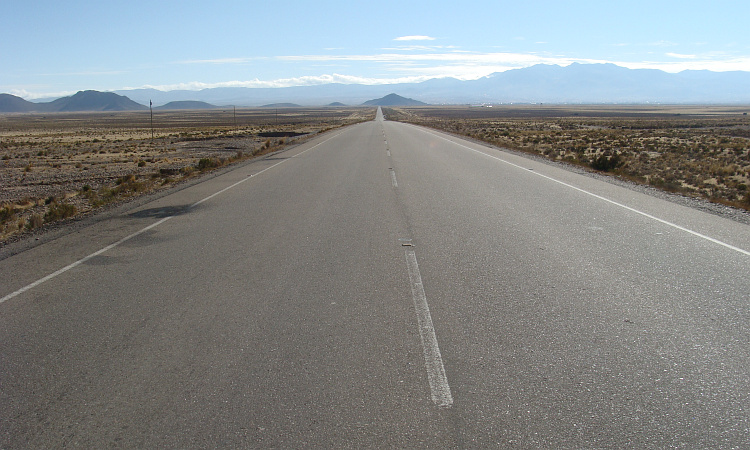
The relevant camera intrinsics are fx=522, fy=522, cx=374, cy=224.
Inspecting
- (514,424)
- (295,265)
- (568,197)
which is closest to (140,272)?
(295,265)

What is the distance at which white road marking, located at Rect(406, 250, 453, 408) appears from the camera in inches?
140

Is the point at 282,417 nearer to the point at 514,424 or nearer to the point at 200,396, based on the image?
the point at 200,396

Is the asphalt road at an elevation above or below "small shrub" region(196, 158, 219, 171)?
below

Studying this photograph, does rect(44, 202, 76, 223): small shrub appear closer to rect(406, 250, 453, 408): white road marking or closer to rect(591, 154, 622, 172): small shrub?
rect(406, 250, 453, 408): white road marking

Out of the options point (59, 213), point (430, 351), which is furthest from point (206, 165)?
point (430, 351)

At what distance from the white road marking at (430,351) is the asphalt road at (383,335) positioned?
0.06 ft

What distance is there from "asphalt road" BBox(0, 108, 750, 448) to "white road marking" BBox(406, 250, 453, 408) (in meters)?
0.02

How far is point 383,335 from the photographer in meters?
4.48

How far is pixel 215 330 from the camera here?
15.3 feet

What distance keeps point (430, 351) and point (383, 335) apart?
0.49 meters

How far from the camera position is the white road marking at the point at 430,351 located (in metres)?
3.55

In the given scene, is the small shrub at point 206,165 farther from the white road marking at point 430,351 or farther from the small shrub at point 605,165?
the white road marking at point 430,351

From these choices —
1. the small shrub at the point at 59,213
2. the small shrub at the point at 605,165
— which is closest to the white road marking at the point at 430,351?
the small shrub at the point at 59,213

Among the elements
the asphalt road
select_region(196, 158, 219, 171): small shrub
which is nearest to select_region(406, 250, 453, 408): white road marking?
the asphalt road
